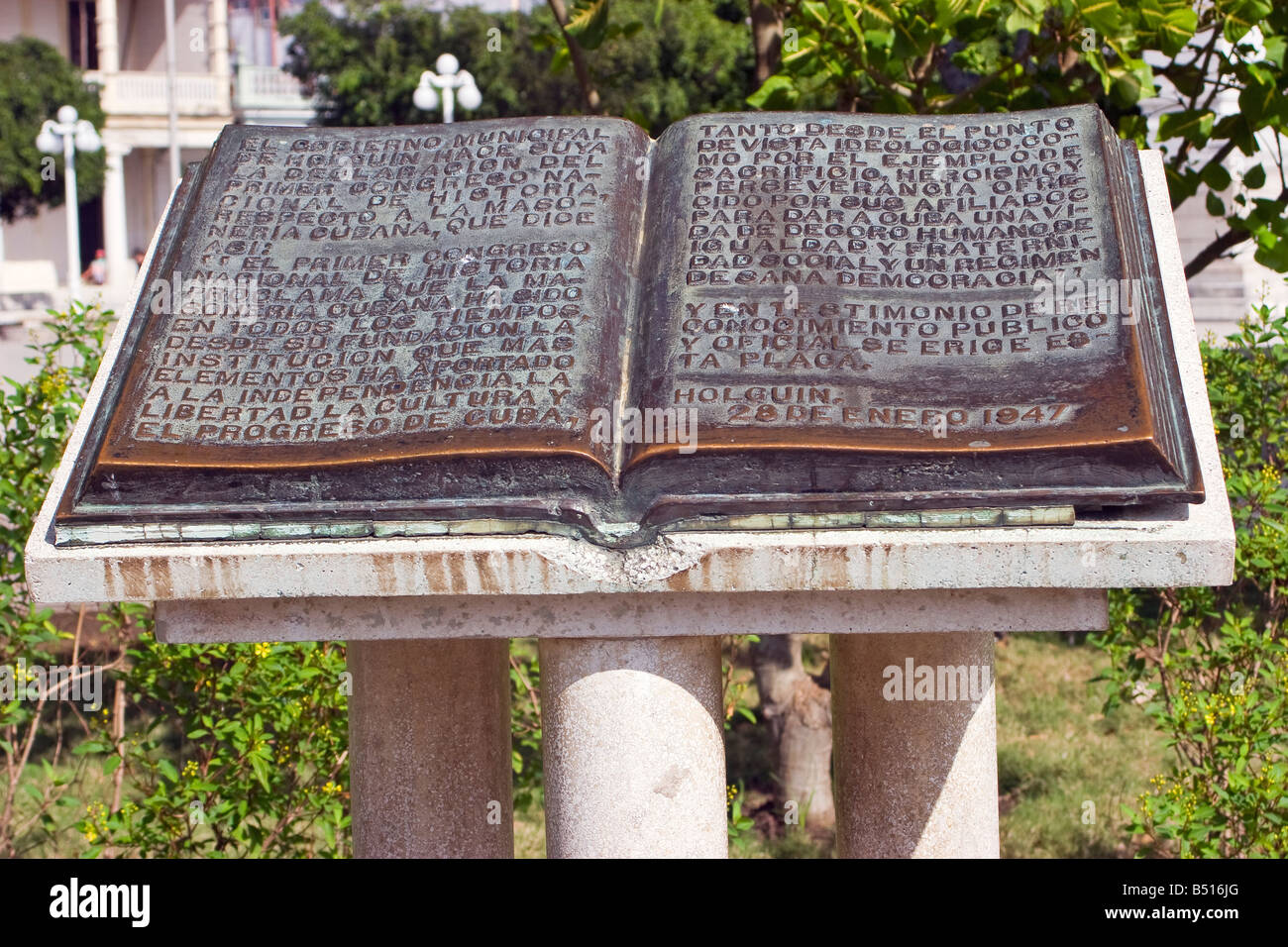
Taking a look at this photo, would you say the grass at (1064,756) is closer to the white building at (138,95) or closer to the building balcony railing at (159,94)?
the white building at (138,95)

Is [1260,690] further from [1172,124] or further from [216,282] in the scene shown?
[216,282]

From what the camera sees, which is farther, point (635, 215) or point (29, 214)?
point (29, 214)

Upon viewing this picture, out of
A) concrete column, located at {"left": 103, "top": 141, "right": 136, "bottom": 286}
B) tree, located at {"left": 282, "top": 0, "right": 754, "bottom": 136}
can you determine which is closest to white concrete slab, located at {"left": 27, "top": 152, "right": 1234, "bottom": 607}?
tree, located at {"left": 282, "top": 0, "right": 754, "bottom": 136}

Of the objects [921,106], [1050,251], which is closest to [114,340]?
[1050,251]

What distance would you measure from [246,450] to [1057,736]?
4246 millimetres

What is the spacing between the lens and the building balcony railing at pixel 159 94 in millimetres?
27344

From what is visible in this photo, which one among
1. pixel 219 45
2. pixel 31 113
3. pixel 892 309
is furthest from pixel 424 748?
pixel 219 45

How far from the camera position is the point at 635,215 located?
2.97 m

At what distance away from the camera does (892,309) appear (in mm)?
2650

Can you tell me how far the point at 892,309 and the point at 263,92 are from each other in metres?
27.8

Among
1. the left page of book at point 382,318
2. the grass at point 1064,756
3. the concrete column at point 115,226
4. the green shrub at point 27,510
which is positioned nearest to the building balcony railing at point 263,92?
the concrete column at point 115,226

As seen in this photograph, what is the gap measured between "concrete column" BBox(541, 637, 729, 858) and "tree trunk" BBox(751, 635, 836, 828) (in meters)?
2.57

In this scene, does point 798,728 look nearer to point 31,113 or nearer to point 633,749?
point 633,749

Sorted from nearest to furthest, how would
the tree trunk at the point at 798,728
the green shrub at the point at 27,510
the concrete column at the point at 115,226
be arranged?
the green shrub at the point at 27,510
the tree trunk at the point at 798,728
the concrete column at the point at 115,226
